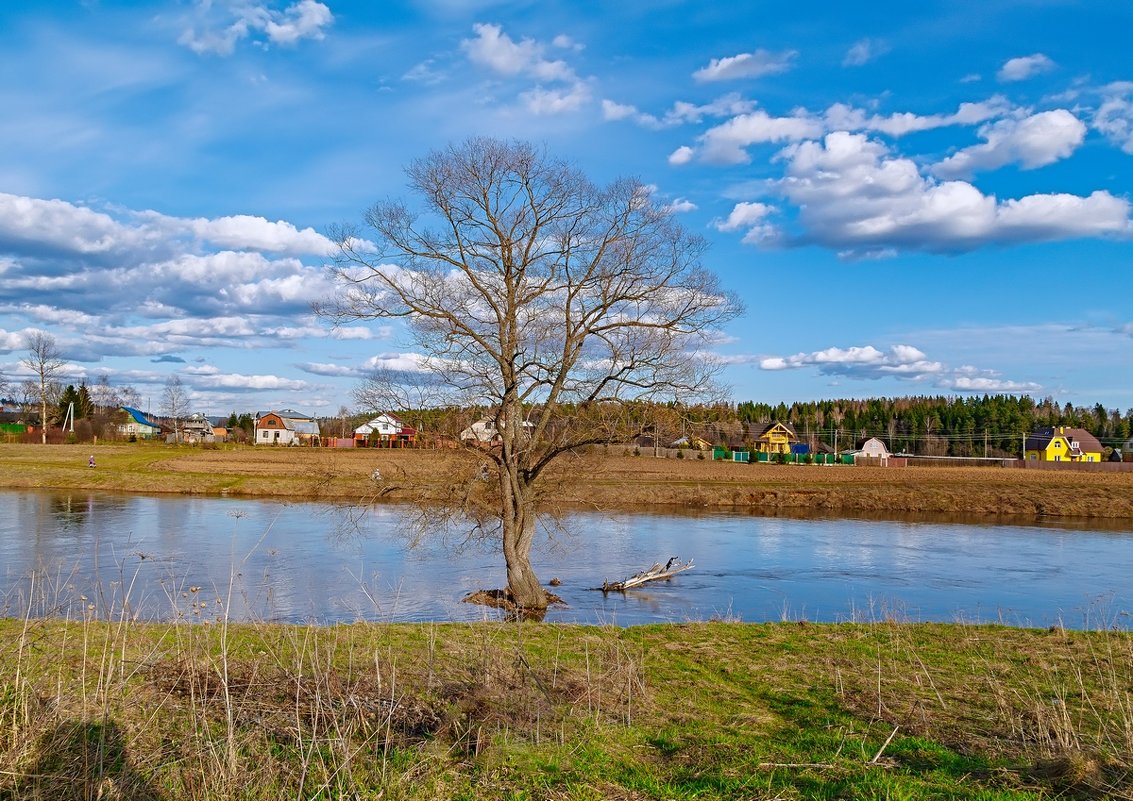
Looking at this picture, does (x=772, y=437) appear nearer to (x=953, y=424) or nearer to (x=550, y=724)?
(x=953, y=424)

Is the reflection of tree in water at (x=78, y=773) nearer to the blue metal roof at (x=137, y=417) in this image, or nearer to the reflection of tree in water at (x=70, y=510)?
the reflection of tree in water at (x=70, y=510)

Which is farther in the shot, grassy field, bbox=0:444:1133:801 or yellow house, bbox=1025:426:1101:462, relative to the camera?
yellow house, bbox=1025:426:1101:462

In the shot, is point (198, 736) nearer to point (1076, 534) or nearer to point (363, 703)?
point (363, 703)

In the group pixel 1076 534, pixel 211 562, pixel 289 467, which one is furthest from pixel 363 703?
pixel 289 467

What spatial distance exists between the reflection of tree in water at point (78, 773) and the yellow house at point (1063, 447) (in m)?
116

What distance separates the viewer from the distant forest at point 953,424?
4855 inches

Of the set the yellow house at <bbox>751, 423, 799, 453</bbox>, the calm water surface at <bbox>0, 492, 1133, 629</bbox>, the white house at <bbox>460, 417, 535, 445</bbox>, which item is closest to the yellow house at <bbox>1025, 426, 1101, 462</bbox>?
the yellow house at <bbox>751, 423, 799, 453</bbox>

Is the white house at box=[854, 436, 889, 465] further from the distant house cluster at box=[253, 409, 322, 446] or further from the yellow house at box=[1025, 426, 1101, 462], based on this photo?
the distant house cluster at box=[253, 409, 322, 446]

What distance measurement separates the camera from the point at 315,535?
30.5 meters

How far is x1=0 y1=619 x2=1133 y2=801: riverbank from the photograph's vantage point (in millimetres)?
5574

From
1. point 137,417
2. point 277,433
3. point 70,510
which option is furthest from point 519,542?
point 137,417

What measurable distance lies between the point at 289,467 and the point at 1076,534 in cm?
4505

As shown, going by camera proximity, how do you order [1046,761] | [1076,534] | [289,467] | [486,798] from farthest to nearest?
[289,467], [1076,534], [1046,761], [486,798]

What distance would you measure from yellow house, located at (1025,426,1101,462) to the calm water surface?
255 ft
